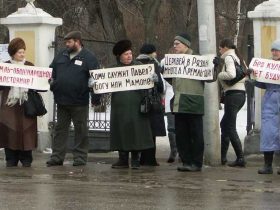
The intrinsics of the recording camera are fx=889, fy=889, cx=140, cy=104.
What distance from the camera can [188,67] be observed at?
1162 cm

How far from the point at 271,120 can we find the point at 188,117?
1078 millimetres

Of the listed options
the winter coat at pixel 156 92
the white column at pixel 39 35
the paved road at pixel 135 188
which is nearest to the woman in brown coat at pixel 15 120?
the paved road at pixel 135 188

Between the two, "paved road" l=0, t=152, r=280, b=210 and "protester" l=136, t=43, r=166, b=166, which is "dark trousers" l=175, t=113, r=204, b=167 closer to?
"paved road" l=0, t=152, r=280, b=210

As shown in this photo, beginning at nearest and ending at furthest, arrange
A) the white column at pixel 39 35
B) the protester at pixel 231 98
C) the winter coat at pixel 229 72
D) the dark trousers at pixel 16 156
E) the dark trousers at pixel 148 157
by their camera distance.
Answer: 1. the winter coat at pixel 229 72
2. the protester at pixel 231 98
3. the dark trousers at pixel 16 156
4. the dark trousers at pixel 148 157
5. the white column at pixel 39 35

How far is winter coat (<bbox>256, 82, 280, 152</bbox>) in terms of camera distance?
37.5 ft

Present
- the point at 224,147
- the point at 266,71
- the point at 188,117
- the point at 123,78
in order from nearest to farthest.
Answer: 1. the point at 266,71
2. the point at 188,117
3. the point at 123,78
4. the point at 224,147

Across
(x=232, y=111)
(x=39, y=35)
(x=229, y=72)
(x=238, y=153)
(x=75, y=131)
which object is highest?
(x=39, y=35)

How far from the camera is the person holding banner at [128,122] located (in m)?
11.8

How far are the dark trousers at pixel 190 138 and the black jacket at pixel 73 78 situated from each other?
136cm

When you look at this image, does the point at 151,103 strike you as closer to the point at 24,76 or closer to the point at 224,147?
the point at 224,147

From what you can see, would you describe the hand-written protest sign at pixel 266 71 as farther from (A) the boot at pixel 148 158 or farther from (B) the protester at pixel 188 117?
(A) the boot at pixel 148 158

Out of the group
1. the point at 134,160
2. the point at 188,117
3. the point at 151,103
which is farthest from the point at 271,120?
the point at 134,160

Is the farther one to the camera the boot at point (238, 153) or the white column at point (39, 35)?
the white column at point (39, 35)

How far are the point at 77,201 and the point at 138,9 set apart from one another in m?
18.7
